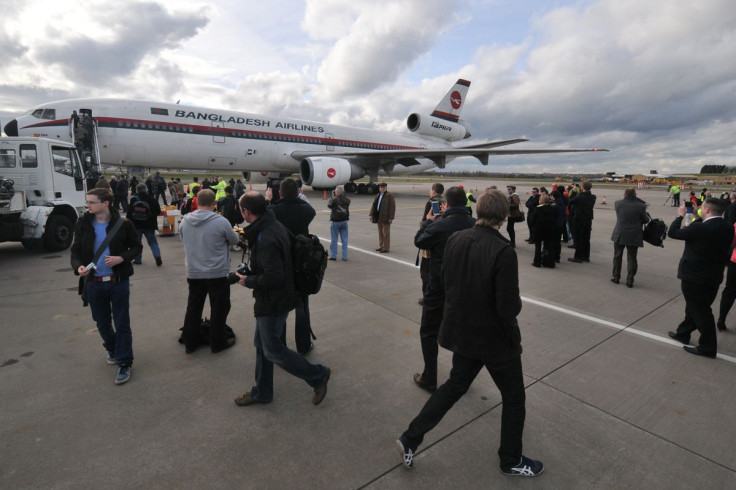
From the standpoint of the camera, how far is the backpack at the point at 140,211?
6.62m

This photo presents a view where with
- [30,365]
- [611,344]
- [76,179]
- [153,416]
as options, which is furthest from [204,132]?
[611,344]

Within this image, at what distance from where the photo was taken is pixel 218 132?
1725 cm

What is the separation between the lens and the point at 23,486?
2.15 meters

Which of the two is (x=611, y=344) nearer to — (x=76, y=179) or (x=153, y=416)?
(x=153, y=416)

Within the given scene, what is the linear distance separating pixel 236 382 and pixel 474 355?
7.45ft

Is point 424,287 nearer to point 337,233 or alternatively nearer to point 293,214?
point 293,214

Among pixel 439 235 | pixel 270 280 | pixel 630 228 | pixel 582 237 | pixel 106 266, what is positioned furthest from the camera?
pixel 582 237

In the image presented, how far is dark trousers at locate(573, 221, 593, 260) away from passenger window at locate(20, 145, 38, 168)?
12.3m

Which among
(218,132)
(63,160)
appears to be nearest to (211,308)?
(63,160)

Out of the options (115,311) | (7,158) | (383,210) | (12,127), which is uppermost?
(12,127)

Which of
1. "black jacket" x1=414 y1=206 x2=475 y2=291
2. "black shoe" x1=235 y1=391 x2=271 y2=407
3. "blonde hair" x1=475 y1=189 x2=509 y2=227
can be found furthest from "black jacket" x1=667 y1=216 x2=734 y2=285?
"black shoe" x1=235 y1=391 x2=271 y2=407

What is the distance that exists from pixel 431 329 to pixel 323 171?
1628 cm

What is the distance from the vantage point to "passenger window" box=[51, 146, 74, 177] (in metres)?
8.15

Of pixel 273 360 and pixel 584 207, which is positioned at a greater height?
pixel 584 207
